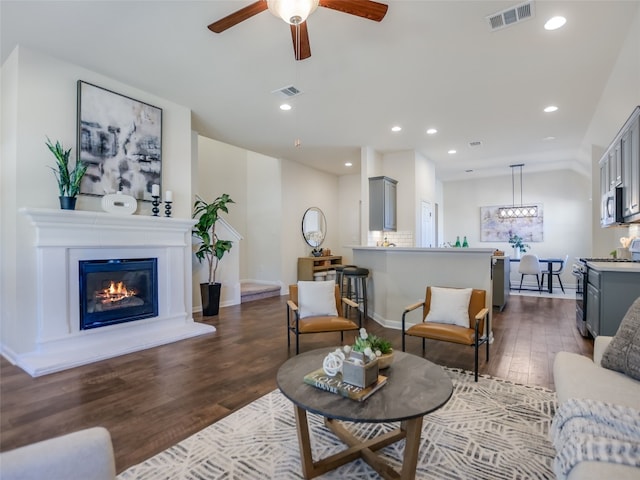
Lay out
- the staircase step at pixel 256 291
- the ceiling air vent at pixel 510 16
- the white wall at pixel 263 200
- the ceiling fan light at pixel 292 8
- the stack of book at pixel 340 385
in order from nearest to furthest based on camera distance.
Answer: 1. the stack of book at pixel 340 385
2. the ceiling fan light at pixel 292 8
3. the ceiling air vent at pixel 510 16
4. the staircase step at pixel 256 291
5. the white wall at pixel 263 200

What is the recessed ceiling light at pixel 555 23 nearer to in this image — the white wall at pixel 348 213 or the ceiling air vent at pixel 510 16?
the ceiling air vent at pixel 510 16

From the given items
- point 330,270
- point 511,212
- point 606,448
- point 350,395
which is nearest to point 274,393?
point 350,395

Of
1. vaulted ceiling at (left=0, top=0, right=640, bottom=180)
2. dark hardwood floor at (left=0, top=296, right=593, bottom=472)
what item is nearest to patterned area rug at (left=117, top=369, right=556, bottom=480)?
dark hardwood floor at (left=0, top=296, right=593, bottom=472)

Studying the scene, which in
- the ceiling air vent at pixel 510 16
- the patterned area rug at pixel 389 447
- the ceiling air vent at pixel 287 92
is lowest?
the patterned area rug at pixel 389 447

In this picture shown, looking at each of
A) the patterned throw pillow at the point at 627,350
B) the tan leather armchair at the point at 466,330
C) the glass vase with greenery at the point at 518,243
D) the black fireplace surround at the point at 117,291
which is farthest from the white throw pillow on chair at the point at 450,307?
the glass vase with greenery at the point at 518,243

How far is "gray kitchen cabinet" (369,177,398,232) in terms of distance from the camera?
6426 mm

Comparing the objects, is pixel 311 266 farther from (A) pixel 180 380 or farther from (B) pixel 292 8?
(B) pixel 292 8

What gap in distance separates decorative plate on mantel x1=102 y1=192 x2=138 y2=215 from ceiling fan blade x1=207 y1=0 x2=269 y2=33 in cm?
238

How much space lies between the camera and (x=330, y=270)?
8.31m

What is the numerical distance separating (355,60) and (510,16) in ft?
4.67

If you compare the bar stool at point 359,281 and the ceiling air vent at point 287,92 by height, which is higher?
the ceiling air vent at point 287,92

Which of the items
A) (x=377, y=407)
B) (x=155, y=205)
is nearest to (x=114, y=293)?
(x=155, y=205)

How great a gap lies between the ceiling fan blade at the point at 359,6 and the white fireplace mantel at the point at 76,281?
10.3ft

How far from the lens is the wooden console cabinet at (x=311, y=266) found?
302 inches
